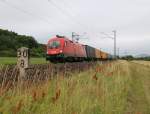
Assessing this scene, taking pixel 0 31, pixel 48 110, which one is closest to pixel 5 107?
pixel 48 110

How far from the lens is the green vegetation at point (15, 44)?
5879cm

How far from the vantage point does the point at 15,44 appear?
2530 inches

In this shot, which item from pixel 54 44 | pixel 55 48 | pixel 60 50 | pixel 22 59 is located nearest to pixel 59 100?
pixel 22 59

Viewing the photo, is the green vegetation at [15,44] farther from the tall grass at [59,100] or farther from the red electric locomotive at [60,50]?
the tall grass at [59,100]

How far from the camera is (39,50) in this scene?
68.8 m

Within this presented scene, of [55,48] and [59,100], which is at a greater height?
[55,48]

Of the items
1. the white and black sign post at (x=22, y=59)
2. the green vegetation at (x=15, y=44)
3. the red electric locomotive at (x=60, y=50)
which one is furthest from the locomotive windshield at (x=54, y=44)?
the green vegetation at (x=15, y=44)

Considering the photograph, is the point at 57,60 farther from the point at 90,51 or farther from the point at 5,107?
the point at 5,107

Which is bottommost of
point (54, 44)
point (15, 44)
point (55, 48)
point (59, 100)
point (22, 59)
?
point (59, 100)

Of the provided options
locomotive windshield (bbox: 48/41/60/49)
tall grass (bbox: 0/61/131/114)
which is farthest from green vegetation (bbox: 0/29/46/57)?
tall grass (bbox: 0/61/131/114)

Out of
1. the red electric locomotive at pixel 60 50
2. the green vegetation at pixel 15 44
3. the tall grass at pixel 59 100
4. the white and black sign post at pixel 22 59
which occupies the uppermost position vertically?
the green vegetation at pixel 15 44

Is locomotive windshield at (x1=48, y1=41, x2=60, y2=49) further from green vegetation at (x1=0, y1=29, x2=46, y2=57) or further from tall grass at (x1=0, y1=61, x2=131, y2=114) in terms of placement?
green vegetation at (x1=0, y1=29, x2=46, y2=57)

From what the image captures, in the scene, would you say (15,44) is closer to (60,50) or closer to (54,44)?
(54,44)

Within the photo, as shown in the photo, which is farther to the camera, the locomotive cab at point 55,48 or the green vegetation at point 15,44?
the green vegetation at point 15,44
